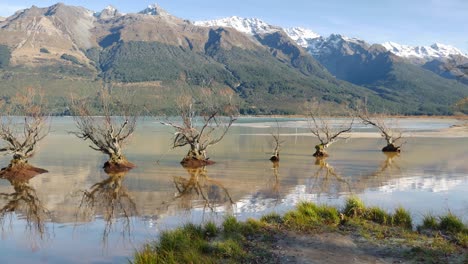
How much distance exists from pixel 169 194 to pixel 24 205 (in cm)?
785

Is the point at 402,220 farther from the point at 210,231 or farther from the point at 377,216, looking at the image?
the point at 210,231

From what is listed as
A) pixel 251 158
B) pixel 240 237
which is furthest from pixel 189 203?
pixel 251 158

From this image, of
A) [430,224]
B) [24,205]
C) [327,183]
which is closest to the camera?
[430,224]

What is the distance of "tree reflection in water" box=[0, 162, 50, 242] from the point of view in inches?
804

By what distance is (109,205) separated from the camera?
2495 centimetres

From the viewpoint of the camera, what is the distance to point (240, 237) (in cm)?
1577

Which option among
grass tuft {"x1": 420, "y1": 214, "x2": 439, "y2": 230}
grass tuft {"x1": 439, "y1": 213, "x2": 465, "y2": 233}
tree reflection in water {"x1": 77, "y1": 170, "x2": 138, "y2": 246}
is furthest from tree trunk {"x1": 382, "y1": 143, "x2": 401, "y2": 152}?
grass tuft {"x1": 439, "y1": 213, "x2": 465, "y2": 233}

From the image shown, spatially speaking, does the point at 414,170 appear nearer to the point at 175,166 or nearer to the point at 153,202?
the point at 175,166

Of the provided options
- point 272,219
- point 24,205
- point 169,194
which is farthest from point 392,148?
point 24,205

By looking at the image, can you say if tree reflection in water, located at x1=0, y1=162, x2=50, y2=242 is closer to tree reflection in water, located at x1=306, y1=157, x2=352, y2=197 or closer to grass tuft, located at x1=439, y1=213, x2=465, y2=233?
tree reflection in water, located at x1=306, y1=157, x2=352, y2=197

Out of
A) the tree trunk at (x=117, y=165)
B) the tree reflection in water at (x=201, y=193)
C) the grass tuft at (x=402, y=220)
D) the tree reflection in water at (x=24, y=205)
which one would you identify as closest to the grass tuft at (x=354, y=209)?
the grass tuft at (x=402, y=220)

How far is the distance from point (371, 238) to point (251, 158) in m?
34.0

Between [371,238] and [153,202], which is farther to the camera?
[153,202]

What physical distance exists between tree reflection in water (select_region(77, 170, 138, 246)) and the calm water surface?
0.05 meters
